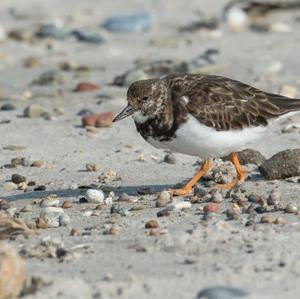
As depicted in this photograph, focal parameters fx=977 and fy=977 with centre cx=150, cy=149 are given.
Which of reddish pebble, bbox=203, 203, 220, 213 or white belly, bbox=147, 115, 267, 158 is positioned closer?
reddish pebble, bbox=203, 203, 220, 213

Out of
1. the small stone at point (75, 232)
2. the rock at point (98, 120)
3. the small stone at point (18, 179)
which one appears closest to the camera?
the small stone at point (75, 232)

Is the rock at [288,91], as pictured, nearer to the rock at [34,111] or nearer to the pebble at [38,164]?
the rock at [34,111]

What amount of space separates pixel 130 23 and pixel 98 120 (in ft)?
11.4

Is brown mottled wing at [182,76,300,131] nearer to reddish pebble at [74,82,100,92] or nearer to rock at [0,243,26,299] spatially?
rock at [0,243,26,299]

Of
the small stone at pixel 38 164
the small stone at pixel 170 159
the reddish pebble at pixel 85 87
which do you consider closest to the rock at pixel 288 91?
the reddish pebble at pixel 85 87

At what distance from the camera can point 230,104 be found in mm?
5750

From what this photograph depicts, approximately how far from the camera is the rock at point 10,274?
386 cm

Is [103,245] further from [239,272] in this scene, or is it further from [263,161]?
[263,161]

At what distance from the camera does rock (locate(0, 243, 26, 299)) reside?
386 centimetres

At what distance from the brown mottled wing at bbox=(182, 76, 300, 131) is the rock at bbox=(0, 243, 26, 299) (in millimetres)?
1861

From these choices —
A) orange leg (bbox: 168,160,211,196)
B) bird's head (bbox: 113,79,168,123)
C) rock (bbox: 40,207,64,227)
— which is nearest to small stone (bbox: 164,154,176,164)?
orange leg (bbox: 168,160,211,196)

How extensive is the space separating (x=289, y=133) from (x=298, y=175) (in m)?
1.09

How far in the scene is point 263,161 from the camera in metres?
6.30

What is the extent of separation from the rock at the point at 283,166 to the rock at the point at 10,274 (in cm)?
236
